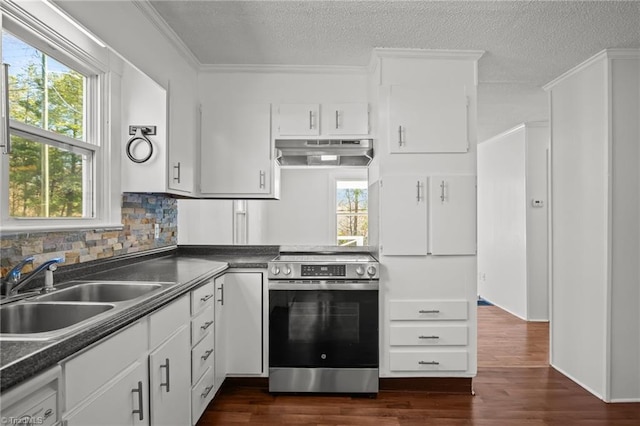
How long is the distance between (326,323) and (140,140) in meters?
1.68

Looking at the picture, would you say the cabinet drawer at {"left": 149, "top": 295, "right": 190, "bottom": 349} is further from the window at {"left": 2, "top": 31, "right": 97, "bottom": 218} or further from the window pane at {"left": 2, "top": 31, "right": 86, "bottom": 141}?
the window pane at {"left": 2, "top": 31, "right": 86, "bottom": 141}

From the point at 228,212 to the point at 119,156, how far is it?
1.15 m

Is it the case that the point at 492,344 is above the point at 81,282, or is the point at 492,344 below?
below

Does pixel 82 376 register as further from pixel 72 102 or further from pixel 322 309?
pixel 322 309

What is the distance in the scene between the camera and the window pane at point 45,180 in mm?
1896

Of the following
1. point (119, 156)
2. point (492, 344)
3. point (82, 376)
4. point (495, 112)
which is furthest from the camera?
point (495, 112)

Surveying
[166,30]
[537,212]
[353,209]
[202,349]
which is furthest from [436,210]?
[537,212]

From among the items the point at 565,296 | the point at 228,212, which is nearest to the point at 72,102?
the point at 228,212

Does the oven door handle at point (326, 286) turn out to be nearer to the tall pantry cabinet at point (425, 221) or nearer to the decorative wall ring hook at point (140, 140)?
the tall pantry cabinet at point (425, 221)

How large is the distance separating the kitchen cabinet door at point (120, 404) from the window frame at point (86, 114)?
781 millimetres

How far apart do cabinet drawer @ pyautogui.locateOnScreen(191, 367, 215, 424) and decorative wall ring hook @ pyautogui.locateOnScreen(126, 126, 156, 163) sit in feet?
4.43

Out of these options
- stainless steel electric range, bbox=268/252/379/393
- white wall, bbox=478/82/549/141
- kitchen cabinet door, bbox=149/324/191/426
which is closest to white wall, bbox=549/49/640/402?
white wall, bbox=478/82/549/141

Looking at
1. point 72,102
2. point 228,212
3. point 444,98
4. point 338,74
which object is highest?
point 338,74

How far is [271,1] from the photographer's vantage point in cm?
231
